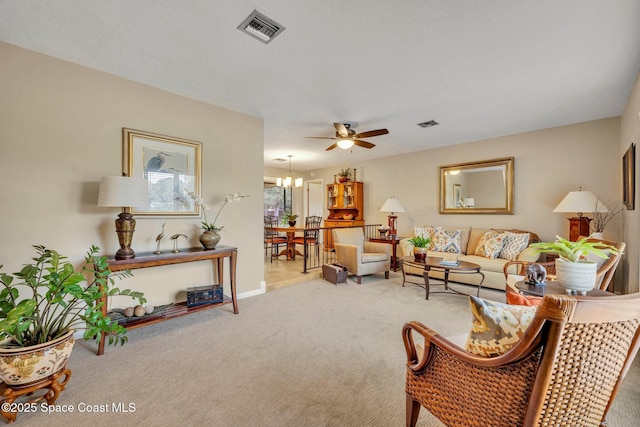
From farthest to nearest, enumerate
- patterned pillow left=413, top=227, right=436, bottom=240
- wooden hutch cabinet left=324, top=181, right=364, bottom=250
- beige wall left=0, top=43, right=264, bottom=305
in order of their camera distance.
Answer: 1. wooden hutch cabinet left=324, top=181, right=364, bottom=250
2. patterned pillow left=413, top=227, right=436, bottom=240
3. beige wall left=0, top=43, right=264, bottom=305

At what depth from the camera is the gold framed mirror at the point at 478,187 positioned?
4719 mm

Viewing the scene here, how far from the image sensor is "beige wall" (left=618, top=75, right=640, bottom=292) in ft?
8.50

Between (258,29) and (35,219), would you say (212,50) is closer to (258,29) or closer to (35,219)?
(258,29)

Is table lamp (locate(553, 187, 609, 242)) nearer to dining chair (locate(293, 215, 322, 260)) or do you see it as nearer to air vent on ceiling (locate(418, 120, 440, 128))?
air vent on ceiling (locate(418, 120, 440, 128))

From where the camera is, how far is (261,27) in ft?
6.55

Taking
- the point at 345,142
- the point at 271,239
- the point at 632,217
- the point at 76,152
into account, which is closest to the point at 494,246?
the point at 632,217

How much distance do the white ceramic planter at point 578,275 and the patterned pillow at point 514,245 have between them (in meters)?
2.49

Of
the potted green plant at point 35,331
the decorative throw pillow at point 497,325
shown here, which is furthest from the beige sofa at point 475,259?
the potted green plant at point 35,331

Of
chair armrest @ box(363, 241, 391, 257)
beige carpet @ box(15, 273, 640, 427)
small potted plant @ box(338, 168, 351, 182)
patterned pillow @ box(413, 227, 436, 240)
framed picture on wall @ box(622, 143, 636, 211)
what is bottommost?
beige carpet @ box(15, 273, 640, 427)

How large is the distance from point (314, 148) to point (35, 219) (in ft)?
14.1

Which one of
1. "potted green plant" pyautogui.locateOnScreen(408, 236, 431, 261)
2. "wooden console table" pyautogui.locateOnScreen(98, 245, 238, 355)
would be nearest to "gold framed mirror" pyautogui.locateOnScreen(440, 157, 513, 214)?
"potted green plant" pyautogui.locateOnScreen(408, 236, 431, 261)

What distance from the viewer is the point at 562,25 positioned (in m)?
1.96

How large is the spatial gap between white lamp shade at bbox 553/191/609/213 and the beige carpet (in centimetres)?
198

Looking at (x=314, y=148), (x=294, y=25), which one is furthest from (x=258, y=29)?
(x=314, y=148)
